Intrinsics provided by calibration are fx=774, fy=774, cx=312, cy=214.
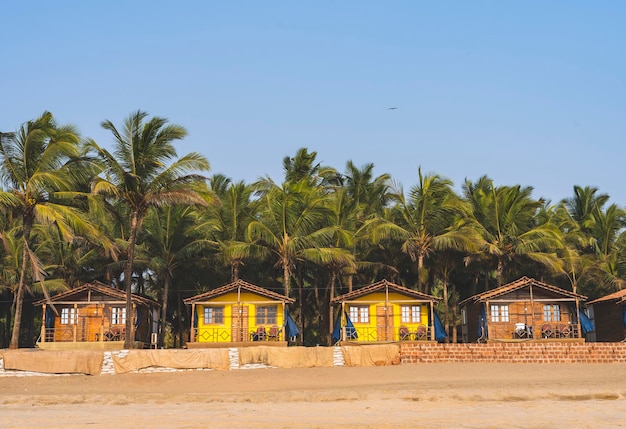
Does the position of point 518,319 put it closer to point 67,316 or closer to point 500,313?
point 500,313

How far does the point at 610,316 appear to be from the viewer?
3894 centimetres

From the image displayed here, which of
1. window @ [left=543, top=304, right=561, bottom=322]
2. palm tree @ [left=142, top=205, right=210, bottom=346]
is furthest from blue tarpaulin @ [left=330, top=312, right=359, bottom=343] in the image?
window @ [left=543, top=304, right=561, bottom=322]

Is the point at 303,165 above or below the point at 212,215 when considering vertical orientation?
above

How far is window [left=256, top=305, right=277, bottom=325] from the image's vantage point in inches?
1455

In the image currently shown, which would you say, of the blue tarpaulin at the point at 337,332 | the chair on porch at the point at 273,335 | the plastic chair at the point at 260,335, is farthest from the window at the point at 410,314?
the plastic chair at the point at 260,335

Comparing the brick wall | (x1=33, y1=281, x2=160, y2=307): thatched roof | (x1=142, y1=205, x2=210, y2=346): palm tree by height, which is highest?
(x1=142, y1=205, x2=210, y2=346): palm tree

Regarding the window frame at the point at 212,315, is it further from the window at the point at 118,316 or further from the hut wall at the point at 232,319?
the window at the point at 118,316

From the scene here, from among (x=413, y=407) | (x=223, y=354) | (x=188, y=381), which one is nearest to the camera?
(x=413, y=407)

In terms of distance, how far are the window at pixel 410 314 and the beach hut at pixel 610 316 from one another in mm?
9367

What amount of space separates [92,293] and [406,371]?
16.6 metres

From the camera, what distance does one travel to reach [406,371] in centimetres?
2823

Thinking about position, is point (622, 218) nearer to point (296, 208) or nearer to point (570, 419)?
point (296, 208)

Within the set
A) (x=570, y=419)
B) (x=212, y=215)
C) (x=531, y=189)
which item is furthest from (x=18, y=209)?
(x=531, y=189)

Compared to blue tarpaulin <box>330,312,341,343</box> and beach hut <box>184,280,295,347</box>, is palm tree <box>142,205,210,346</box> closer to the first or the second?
beach hut <box>184,280,295,347</box>
